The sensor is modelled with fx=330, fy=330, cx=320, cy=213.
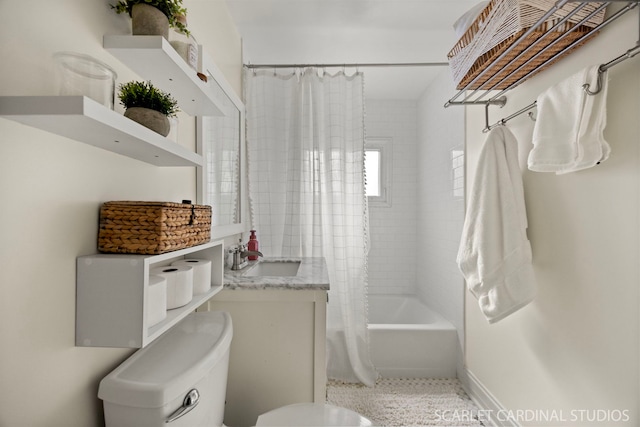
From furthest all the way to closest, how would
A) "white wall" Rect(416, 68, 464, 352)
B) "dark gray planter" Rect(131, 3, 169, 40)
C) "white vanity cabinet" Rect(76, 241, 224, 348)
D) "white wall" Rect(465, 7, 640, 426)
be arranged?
"white wall" Rect(416, 68, 464, 352) → "white wall" Rect(465, 7, 640, 426) → "dark gray planter" Rect(131, 3, 169, 40) → "white vanity cabinet" Rect(76, 241, 224, 348)

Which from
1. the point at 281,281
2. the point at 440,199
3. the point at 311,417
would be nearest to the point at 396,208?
the point at 440,199

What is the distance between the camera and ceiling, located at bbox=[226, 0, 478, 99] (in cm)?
185

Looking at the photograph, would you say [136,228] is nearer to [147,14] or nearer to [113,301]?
[113,301]

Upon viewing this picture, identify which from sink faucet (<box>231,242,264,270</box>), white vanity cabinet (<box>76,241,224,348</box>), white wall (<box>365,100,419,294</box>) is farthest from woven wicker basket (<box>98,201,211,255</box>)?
white wall (<box>365,100,419,294</box>)

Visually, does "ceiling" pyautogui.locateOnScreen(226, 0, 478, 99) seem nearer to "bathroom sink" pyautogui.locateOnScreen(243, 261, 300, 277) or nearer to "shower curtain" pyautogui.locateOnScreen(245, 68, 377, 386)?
"shower curtain" pyautogui.locateOnScreen(245, 68, 377, 386)

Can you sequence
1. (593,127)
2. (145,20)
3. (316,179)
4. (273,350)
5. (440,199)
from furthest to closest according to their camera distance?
(440,199)
(316,179)
(273,350)
(593,127)
(145,20)

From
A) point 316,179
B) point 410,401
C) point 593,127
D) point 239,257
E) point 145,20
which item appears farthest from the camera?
point 316,179

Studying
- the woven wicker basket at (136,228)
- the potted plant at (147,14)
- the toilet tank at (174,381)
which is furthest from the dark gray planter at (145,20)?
the toilet tank at (174,381)

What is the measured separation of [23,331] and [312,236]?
1760mm

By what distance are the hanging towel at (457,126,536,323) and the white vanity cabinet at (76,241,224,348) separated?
1325 mm

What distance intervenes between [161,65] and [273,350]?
118 centimetres

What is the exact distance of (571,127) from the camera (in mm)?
1110

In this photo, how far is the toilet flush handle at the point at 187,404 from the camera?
2.56 ft

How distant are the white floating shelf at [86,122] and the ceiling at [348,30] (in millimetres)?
1423
